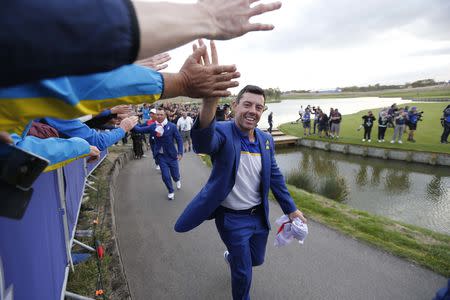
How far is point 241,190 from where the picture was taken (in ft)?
9.55

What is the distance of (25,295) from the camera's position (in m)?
1.74

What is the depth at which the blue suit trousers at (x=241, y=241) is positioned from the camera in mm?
2750

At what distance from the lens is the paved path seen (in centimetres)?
332

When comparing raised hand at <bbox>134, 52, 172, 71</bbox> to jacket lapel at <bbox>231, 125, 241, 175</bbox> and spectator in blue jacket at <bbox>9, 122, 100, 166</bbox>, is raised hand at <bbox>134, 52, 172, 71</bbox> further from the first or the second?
jacket lapel at <bbox>231, 125, 241, 175</bbox>

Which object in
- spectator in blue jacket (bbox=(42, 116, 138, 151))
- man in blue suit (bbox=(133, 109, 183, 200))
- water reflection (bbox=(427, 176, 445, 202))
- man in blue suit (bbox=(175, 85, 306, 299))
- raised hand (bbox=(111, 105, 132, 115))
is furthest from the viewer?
water reflection (bbox=(427, 176, 445, 202))

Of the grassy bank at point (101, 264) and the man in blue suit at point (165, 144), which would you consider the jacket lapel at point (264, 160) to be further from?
the man in blue suit at point (165, 144)

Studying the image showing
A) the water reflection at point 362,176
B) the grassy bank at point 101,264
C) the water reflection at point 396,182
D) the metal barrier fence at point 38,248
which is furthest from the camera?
the water reflection at point 362,176

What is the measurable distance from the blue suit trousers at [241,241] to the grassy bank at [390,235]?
2.39 m

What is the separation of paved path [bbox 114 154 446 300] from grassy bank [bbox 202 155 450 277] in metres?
0.18

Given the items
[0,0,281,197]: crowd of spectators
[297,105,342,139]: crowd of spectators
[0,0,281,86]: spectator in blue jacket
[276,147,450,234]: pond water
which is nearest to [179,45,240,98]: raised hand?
[0,0,281,197]: crowd of spectators

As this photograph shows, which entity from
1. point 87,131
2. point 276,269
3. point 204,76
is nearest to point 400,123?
point 276,269

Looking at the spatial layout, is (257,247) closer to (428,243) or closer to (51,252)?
(51,252)

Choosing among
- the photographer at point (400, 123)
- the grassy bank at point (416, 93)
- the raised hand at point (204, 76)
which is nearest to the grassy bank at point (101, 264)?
the raised hand at point (204, 76)

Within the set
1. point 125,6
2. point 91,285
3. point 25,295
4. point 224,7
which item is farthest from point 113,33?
point 91,285
